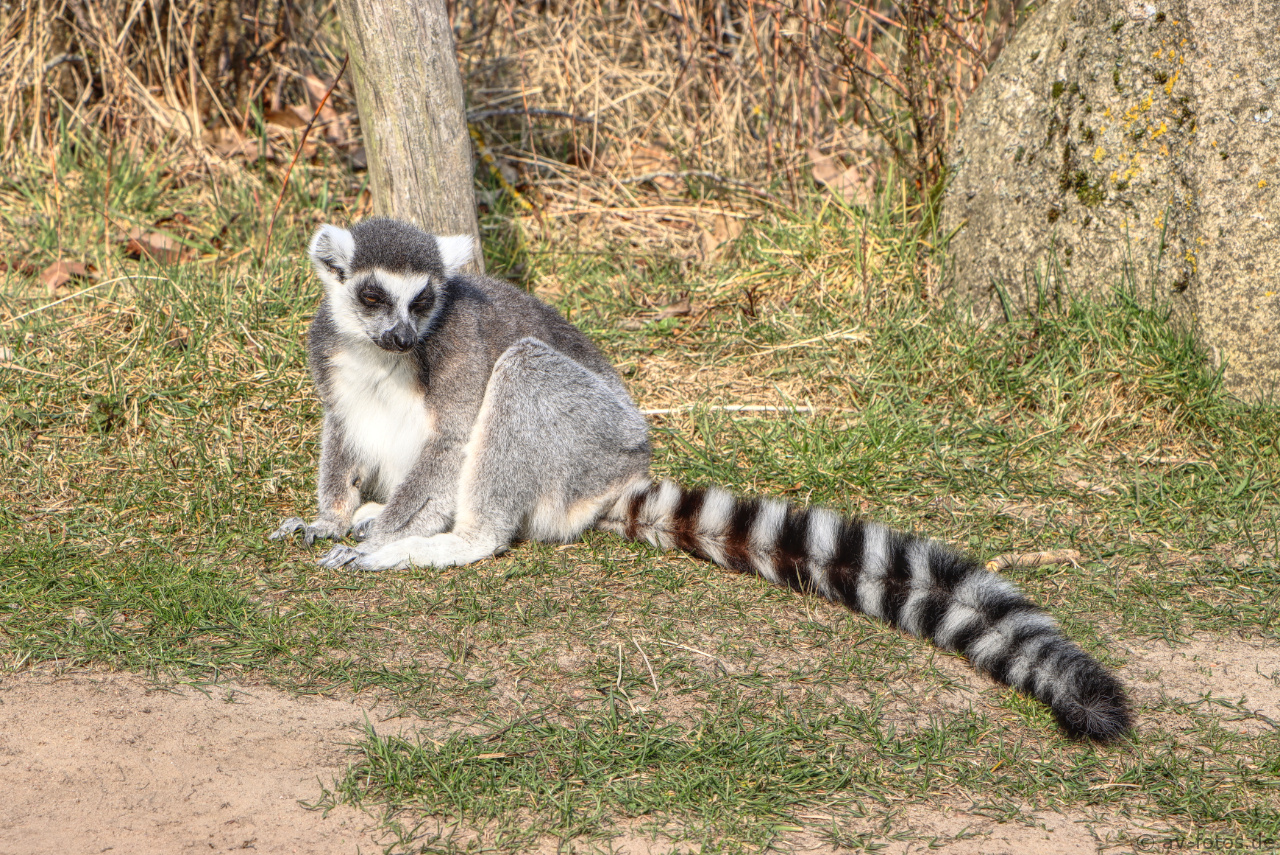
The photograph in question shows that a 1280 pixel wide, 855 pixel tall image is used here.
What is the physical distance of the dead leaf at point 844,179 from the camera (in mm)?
6133

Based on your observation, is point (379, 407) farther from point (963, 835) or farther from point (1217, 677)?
point (1217, 677)

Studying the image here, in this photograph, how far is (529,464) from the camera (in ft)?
12.7

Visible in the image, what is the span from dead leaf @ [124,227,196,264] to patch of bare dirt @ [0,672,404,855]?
337 cm

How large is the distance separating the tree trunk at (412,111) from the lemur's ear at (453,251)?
0.94m

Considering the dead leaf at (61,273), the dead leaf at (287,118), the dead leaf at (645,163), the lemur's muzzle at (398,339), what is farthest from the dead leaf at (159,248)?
the lemur's muzzle at (398,339)

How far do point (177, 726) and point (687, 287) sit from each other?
3755 millimetres

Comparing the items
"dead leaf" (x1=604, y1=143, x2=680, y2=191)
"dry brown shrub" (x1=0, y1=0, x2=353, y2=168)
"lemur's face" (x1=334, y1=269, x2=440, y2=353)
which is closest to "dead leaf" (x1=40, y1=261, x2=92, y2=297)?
"dry brown shrub" (x1=0, y1=0, x2=353, y2=168)

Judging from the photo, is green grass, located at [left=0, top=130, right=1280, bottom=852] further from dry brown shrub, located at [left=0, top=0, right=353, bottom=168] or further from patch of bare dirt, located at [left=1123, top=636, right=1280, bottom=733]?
dry brown shrub, located at [left=0, top=0, right=353, bottom=168]

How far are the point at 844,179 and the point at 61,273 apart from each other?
413cm

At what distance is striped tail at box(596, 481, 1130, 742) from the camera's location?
2.86 m

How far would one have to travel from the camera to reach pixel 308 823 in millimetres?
2430

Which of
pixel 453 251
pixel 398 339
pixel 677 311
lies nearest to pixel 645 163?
pixel 677 311

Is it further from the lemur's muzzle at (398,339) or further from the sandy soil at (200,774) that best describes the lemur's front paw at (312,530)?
the sandy soil at (200,774)

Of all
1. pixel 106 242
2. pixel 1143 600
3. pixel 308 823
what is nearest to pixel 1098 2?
pixel 1143 600
